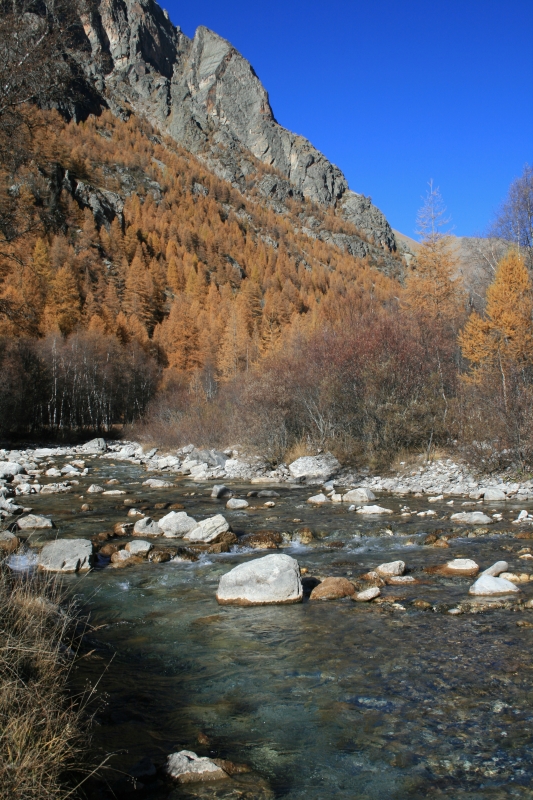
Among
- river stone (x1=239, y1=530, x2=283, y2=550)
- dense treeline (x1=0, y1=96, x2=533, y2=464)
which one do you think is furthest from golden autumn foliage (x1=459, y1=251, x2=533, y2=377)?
river stone (x1=239, y1=530, x2=283, y2=550)

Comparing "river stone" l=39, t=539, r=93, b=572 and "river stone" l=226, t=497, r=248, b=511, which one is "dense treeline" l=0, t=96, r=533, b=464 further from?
"river stone" l=226, t=497, r=248, b=511

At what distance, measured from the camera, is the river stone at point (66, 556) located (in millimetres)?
8594

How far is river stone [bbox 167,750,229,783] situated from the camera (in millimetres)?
3535

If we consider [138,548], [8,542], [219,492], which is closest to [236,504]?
[219,492]

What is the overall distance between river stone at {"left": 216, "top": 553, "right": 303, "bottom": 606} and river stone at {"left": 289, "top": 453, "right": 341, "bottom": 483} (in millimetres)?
12759

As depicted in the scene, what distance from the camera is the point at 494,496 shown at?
14.4 meters

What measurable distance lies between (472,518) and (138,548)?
7121 millimetres

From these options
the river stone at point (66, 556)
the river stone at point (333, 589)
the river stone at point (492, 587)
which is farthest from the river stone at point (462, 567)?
the river stone at point (66, 556)

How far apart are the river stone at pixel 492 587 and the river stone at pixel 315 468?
12758 mm

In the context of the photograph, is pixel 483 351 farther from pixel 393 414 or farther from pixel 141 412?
pixel 141 412

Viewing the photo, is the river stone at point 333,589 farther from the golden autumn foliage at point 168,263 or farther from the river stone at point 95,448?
the river stone at point 95,448

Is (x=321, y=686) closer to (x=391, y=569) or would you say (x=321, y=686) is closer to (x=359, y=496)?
(x=391, y=569)

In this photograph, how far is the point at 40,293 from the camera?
205ft

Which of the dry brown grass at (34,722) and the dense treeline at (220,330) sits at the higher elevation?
the dense treeline at (220,330)
